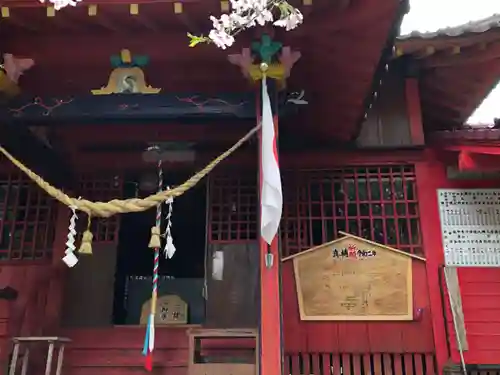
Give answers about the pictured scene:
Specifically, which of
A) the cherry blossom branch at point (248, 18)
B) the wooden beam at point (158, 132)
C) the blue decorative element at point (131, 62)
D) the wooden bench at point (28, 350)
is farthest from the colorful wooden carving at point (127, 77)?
the wooden bench at point (28, 350)

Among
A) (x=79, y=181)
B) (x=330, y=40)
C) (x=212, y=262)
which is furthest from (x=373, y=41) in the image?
(x=79, y=181)

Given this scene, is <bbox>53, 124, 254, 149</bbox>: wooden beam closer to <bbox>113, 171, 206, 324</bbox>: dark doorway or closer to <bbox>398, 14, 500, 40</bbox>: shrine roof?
<bbox>398, 14, 500, 40</bbox>: shrine roof

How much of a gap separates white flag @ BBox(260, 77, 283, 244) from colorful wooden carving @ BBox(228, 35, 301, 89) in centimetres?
54

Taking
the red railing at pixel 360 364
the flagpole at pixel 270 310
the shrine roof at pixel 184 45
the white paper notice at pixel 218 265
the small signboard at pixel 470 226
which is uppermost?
the shrine roof at pixel 184 45

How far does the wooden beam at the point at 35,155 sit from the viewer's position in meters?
5.78

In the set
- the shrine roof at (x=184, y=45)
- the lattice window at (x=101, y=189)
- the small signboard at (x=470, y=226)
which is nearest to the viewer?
the shrine roof at (x=184, y=45)

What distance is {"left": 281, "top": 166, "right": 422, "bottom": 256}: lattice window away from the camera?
678 cm

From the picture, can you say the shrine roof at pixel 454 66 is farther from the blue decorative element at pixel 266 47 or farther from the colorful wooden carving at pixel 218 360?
the colorful wooden carving at pixel 218 360

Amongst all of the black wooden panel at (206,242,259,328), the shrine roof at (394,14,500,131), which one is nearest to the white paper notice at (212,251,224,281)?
the black wooden panel at (206,242,259,328)

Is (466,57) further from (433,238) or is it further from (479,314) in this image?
(479,314)

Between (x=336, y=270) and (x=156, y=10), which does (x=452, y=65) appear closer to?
(x=336, y=270)

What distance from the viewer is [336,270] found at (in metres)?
6.58

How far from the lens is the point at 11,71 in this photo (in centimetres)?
540

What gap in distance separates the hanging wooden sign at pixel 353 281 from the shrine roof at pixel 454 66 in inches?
88.8
